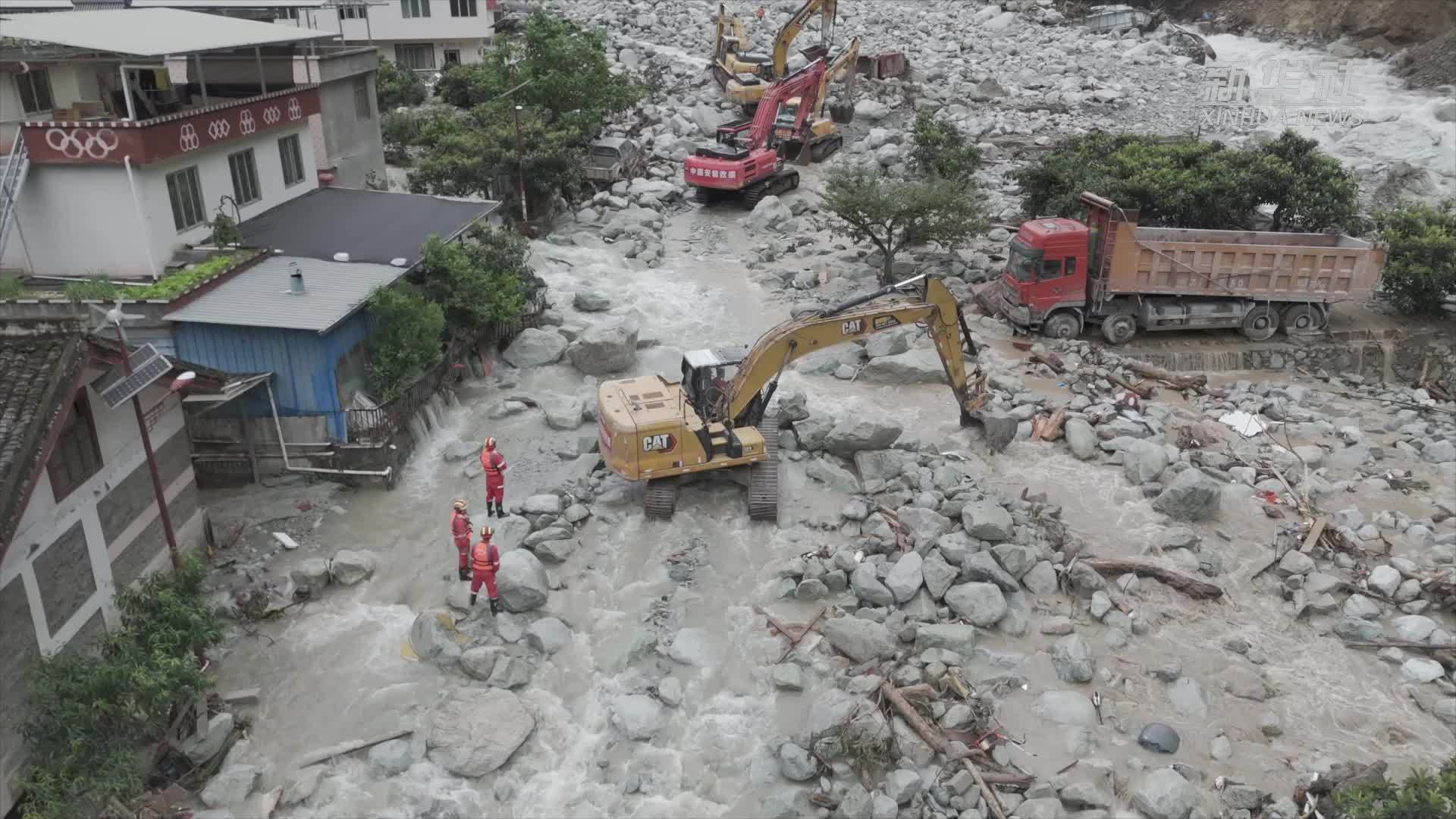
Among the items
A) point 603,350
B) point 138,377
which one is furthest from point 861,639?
point 603,350

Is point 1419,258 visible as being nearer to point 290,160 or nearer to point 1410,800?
point 1410,800

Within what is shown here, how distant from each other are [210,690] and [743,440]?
7645 mm

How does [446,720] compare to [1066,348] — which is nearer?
[446,720]

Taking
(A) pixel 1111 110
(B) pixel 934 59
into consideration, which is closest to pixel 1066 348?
(A) pixel 1111 110

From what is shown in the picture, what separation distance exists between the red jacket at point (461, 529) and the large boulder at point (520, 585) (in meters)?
0.57

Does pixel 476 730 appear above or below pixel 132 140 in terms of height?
below

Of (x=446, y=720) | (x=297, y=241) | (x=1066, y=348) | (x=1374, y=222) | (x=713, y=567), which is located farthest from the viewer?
(x=1374, y=222)

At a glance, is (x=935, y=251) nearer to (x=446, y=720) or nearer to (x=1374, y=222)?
(x=1374, y=222)

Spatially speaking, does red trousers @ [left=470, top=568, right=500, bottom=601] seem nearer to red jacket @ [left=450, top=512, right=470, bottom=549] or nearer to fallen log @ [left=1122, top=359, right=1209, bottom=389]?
red jacket @ [left=450, top=512, right=470, bottom=549]

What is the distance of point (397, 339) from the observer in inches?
682

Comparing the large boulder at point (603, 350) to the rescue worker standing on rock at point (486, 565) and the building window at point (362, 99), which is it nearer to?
the rescue worker standing on rock at point (486, 565)

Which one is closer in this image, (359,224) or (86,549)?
(86,549)

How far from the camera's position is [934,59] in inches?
1893

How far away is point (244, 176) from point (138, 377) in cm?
1059
